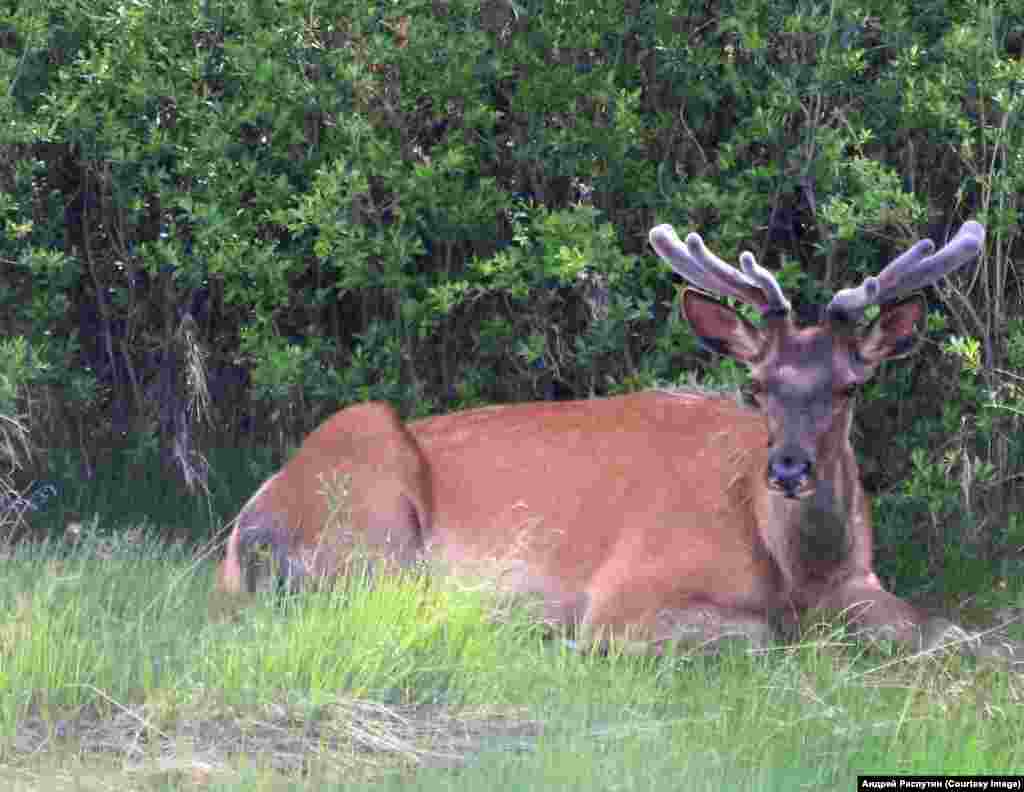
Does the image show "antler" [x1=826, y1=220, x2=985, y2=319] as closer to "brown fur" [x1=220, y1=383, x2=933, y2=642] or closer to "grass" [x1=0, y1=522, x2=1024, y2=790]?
"brown fur" [x1=220, y1=383, x2=933, y2=642]

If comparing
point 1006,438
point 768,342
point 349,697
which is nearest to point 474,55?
point 768,342

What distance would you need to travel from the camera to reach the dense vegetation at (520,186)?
8148 millimetres

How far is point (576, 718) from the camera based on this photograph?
5648 mm

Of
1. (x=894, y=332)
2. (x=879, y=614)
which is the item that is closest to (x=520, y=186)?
(x=894, y=332)

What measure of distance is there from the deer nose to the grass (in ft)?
1.87

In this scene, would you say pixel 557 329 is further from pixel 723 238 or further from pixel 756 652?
pixel 756 652

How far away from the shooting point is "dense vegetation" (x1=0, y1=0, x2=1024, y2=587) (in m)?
8.15

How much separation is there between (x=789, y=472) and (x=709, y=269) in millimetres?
994

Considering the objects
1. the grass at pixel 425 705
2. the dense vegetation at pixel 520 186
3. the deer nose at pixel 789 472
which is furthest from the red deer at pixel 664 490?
the dense vegetation at pixel 520 186

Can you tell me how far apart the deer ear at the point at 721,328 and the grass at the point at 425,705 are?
3.80ft

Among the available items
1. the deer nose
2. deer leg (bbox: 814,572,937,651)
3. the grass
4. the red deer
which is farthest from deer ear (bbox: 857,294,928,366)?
the grass

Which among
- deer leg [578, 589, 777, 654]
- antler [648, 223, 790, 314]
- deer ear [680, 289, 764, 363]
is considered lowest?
deer leg [578, 589, 777, 654]

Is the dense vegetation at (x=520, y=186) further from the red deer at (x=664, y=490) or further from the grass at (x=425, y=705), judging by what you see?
the grass at (x=425, y=705)

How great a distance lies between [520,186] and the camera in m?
8.84
